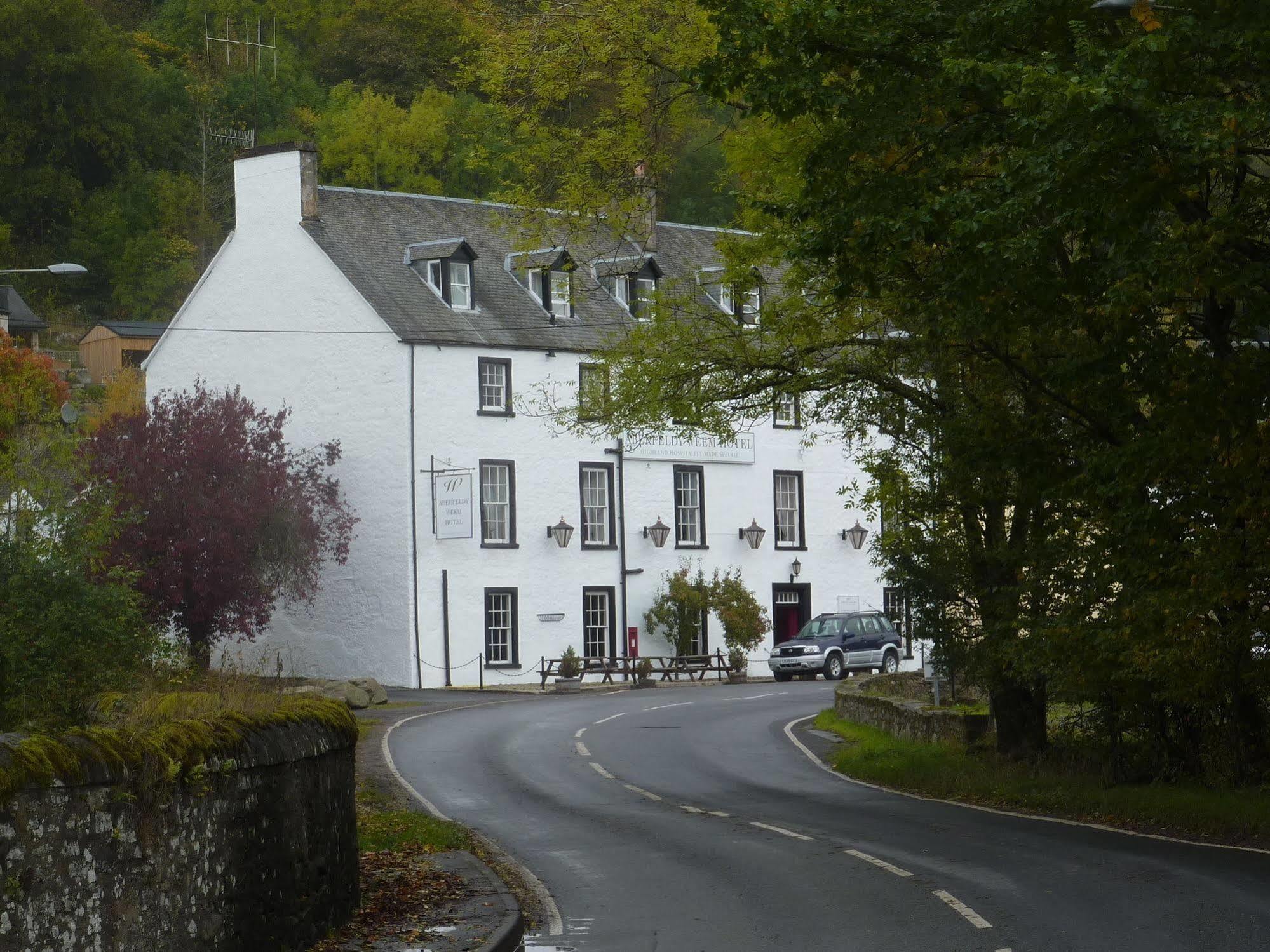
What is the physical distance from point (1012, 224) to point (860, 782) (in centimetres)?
1161

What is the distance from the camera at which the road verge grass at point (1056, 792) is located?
17344 millimetres

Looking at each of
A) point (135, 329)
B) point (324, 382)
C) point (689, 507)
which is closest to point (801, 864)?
point (324, 382)

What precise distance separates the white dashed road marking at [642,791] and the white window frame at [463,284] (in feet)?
86.1

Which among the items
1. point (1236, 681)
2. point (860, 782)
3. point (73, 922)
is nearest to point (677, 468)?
point (860, 782)

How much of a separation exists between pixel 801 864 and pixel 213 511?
27.3 metres

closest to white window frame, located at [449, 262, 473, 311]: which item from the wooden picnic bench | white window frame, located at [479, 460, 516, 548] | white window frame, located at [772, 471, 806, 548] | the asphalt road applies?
white window frame, located at [479, 460, 516, 548]

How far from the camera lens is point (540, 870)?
16.1 metres

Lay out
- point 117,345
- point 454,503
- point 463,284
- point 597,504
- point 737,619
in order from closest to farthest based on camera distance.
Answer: point 454,503 → point 463,284 → point 597,504 → point 737,619 → point 117,345

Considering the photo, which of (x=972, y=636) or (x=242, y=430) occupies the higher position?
(x=242, y=430)

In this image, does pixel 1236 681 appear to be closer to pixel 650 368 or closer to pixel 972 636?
pixel 972 636

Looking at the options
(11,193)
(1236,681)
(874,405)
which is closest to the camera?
(1236,681)

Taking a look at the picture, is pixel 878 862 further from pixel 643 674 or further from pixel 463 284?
pixel 463 284

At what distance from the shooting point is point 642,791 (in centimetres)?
2228

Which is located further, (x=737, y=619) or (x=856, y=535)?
(x=856, y=535)
